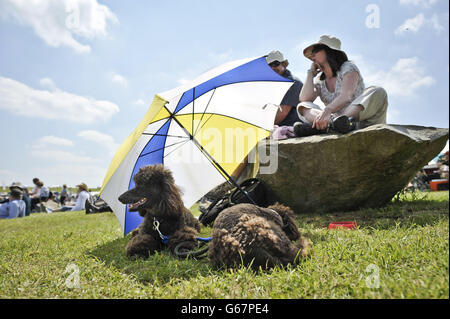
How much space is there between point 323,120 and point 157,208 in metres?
2.83

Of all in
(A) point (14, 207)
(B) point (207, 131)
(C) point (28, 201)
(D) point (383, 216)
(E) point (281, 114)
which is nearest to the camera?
(D) point (383, 216)

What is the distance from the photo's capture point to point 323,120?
12.8ft

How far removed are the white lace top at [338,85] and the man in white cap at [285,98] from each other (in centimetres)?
78

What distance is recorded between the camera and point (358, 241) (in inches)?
90.7

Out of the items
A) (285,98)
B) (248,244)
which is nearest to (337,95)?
(285,98)

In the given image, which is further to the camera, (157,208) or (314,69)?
(314,69)

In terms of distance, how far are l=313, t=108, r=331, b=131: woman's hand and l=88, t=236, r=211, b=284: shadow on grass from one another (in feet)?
9.13

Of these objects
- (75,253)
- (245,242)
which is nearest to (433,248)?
(245,242)

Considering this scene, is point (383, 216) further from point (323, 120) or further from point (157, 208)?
point (157, 208)

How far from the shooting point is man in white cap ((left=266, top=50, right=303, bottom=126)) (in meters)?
5.09

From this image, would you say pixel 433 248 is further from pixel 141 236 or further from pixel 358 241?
pixel 141 236

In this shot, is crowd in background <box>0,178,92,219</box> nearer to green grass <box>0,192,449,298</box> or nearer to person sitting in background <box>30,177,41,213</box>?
person sitting in background <box>30,177,41,213</box>

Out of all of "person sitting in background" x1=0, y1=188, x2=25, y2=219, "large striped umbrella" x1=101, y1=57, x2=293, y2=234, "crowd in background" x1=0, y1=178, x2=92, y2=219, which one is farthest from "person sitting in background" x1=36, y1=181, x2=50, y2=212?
"large striped umbrella" x1=101, y1=57, x2=293, y2=234
